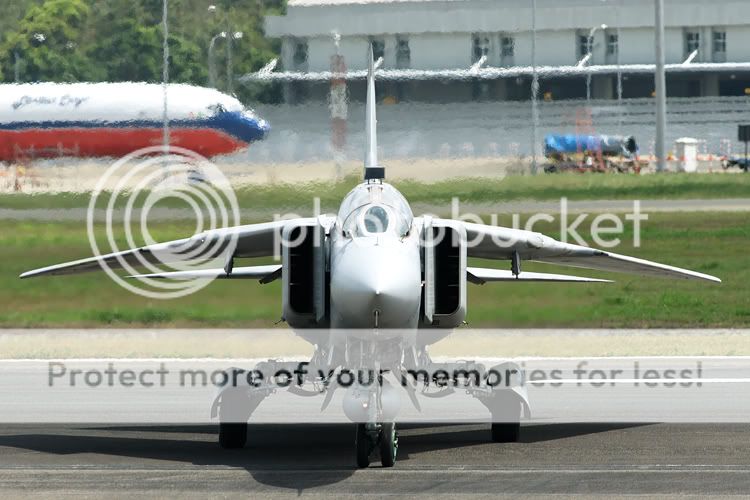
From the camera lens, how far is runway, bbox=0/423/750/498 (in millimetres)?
10094

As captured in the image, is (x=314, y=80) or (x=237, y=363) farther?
(x=314, y=80)

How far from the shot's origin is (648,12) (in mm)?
38062

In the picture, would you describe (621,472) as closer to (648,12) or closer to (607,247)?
(607,247)

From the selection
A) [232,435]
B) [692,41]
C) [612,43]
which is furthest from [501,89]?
[232,435]

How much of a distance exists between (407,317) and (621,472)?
1960 mm

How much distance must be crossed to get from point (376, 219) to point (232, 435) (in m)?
2.45

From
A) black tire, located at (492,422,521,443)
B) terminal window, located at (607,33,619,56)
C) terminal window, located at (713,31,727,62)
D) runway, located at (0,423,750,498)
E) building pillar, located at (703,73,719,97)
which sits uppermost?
terminal window, located at (713,31,727,62)

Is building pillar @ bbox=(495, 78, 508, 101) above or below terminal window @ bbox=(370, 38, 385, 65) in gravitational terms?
below

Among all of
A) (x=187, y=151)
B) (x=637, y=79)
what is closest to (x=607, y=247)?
(x=187, y=151)

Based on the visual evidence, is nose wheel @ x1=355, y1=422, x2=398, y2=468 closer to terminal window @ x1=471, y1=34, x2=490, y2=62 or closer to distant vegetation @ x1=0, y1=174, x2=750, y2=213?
distant vegetation @ x1=0, y1=174, x2=750, y2=213

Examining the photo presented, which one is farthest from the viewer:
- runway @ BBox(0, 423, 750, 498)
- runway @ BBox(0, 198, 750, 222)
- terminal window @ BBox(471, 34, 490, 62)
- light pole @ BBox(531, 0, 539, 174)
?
terminal window @ BBox(471, 34, 490, 62)

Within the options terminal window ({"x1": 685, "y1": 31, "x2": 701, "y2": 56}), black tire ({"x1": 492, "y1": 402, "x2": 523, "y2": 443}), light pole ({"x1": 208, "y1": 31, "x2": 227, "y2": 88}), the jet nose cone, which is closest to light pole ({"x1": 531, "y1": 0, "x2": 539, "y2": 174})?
light pole ({"x1": 208, "y1": 31, "x2": 227, "y2": 88})

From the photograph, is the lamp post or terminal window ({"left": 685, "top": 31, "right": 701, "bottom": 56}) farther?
terminal window ({"left": 685, "top": 31, "right": 701, "bottom": 56})

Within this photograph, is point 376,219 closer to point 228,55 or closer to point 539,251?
point 539,251
